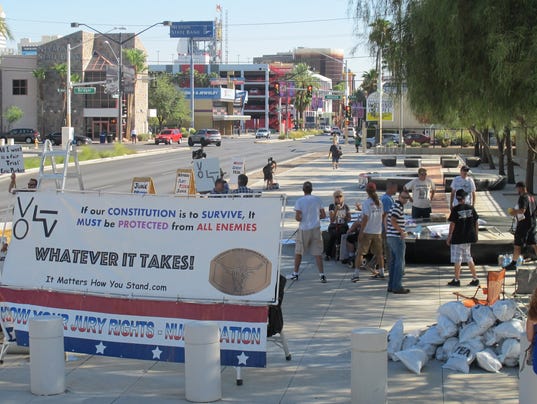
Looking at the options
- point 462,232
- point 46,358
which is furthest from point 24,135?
point 46,358

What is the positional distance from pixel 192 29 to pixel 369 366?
12993cm

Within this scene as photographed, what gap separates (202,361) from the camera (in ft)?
26.4

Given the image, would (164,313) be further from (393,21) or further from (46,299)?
(393,21)

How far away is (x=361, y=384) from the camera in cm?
767

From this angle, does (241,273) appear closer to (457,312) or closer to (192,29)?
(457,312)

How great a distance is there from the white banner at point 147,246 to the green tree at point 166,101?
101 m

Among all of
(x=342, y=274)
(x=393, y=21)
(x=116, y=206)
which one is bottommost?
(x=342, y=274)

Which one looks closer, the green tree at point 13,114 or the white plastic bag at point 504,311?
the white plastic bag at point 504,311

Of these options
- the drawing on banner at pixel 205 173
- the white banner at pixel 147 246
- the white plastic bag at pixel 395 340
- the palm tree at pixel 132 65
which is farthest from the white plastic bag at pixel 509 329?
the palm tree at pixel 132 65

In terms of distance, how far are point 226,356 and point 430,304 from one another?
4561mm

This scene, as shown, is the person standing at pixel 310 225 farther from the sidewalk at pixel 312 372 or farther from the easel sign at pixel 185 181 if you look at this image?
the easel sign at pixel 185 181

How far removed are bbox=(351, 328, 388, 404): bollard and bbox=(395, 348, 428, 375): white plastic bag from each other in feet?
4.13

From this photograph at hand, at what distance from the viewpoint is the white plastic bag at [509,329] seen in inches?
357

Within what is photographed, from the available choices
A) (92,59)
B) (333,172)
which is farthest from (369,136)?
(333,172)
